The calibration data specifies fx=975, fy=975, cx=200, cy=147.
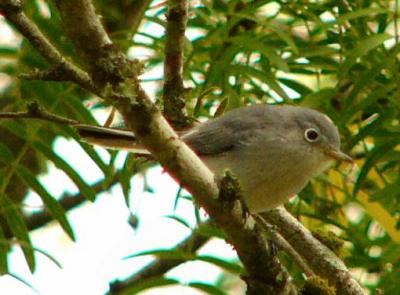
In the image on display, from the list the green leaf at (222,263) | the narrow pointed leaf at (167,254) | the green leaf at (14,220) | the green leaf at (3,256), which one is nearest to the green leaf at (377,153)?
the green leaf at (222,263)

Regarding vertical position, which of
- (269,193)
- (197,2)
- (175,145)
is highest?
(197,2)

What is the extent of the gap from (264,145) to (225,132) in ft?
0.68

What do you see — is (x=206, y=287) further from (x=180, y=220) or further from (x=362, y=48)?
(x=362, y=48)

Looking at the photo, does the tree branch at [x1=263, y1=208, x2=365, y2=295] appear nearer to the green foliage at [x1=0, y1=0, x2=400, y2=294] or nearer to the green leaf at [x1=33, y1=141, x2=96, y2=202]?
the green foliage at [x1=0, y1=0, x2=400, y2=294]

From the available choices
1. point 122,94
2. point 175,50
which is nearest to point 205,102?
point 175,50

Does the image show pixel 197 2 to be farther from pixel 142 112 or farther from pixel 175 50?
pixel 142 112

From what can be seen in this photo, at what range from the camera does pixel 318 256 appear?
4.66 m

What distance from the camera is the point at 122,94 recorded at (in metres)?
3.34

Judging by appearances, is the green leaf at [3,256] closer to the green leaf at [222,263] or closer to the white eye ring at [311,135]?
the green leaf at [222,263]

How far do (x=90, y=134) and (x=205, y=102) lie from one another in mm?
1290

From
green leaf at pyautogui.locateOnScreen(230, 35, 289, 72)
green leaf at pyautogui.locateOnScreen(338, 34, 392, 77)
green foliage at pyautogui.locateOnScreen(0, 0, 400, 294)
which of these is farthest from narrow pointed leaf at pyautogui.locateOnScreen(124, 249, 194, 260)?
green leaf at pyautogui.locateOnScreen(338, 34, 392, 77)

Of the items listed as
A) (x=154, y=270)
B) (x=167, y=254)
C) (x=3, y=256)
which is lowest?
Answer: (x=167, y=254)

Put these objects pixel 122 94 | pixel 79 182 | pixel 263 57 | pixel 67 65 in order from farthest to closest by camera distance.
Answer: pixel 263 57 < pixel 79 182 < pixel 67 65 < pixel 122 94

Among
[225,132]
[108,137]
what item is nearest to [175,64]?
[108,137]
